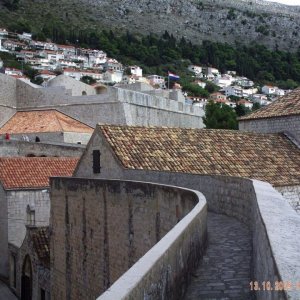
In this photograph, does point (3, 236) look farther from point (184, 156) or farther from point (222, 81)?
point (222, 81)

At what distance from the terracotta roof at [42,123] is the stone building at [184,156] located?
1828 cm

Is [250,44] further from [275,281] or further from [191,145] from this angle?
[275,281]

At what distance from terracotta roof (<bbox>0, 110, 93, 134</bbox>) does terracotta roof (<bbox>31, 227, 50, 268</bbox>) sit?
57.1ft

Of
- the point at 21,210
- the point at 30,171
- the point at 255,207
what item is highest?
the point at 30,171

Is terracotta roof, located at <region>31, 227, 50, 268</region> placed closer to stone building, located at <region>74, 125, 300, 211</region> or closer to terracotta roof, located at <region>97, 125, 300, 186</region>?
stone building, located at <region>74, 125, 300, 211</region>

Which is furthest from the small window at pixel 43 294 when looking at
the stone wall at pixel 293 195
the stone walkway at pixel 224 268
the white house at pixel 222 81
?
the white house at pixel 222 81

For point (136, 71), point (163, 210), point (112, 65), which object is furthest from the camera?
point (112, 65)

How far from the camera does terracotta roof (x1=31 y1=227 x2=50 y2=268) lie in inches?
706

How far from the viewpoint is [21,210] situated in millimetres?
21844

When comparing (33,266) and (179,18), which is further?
(179,18)

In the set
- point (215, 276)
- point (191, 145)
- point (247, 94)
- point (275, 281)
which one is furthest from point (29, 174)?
point (247, 94)

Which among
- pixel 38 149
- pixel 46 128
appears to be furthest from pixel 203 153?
pixel 46 128

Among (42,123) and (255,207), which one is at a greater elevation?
(42,123)

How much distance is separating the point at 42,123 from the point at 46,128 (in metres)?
1.55
